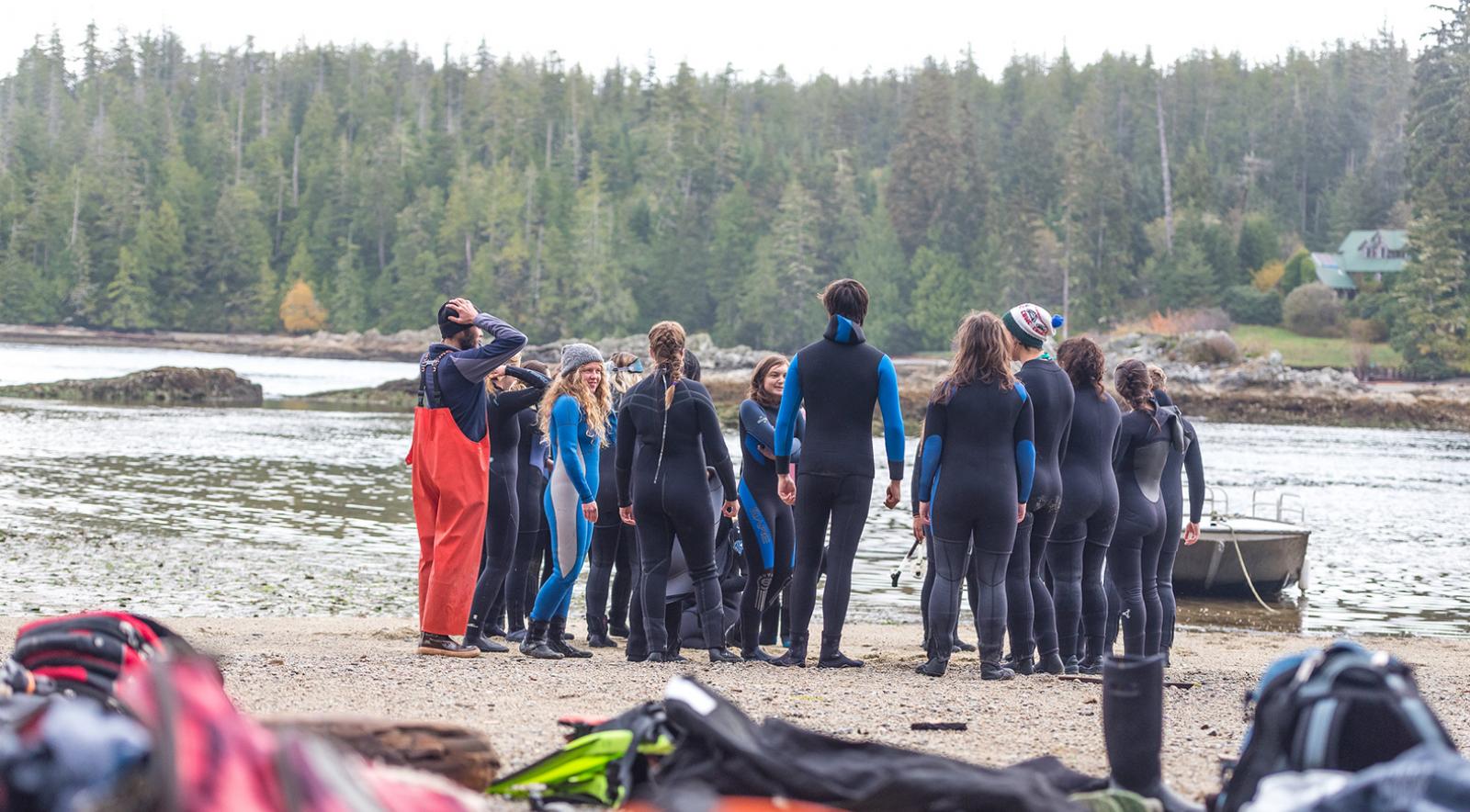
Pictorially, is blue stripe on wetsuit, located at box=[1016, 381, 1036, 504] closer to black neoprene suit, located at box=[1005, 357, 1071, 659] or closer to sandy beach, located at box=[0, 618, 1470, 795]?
black neoprene suit, located at box=[1005, 357, 1071, 659]

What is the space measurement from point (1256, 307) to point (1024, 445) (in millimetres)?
85881

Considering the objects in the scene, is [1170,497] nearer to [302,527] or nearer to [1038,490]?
[1038,490]

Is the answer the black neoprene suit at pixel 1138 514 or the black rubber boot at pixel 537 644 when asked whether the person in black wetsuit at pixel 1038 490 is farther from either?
the black rubber boot at pixel 537 644

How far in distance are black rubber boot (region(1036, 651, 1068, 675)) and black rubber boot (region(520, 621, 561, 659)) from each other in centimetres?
290

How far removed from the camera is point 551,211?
124062 mm

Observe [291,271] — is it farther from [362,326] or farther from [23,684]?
[23,684]

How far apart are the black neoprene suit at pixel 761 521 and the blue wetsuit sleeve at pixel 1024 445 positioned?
158 cm

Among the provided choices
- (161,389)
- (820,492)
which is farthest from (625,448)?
(161,389)

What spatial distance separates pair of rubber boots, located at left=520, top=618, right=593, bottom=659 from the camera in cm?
895

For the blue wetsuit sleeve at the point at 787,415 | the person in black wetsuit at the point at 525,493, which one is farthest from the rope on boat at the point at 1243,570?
the blue wetsuit sleeve at the point at 787,415

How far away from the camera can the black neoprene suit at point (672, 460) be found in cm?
850

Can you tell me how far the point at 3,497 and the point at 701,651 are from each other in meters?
15.2

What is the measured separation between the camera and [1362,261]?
93.8 m

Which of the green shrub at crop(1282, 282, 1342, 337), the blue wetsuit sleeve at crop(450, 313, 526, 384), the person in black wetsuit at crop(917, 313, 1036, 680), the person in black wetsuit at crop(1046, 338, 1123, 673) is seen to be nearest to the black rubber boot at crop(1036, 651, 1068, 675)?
the person in black wetsuit at crop(1046, 338, 1123, 673)
